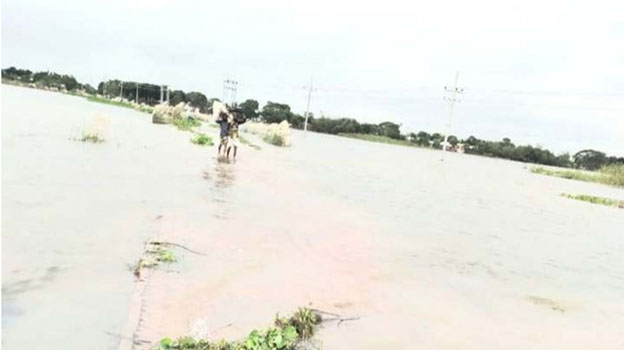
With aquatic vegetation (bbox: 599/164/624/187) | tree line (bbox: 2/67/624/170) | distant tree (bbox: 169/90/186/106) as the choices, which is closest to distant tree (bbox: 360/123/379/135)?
tree line (bbox: 2/67/624/170)

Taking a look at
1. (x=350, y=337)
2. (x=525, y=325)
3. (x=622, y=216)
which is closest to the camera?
(x=350, y=337)

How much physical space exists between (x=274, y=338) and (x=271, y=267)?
3009 mm

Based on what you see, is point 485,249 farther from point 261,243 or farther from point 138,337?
point 138,337

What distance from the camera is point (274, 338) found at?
5.03 metres

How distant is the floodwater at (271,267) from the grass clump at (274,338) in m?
0.25

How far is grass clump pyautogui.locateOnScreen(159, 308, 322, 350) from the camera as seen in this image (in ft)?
15.2

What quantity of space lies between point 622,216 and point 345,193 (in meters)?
13.0

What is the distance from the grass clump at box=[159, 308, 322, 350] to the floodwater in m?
0.25

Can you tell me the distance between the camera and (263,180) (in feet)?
61.8

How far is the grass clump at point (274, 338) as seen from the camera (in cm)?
463

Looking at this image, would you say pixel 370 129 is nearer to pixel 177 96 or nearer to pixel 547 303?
pixel 177 96

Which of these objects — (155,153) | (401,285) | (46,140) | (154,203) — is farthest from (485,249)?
(46,140)

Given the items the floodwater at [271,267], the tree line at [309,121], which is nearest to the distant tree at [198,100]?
the tree line at [309,121]

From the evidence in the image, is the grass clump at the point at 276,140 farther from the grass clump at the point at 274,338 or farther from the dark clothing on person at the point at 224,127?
the grass clump at the point at 274,338
